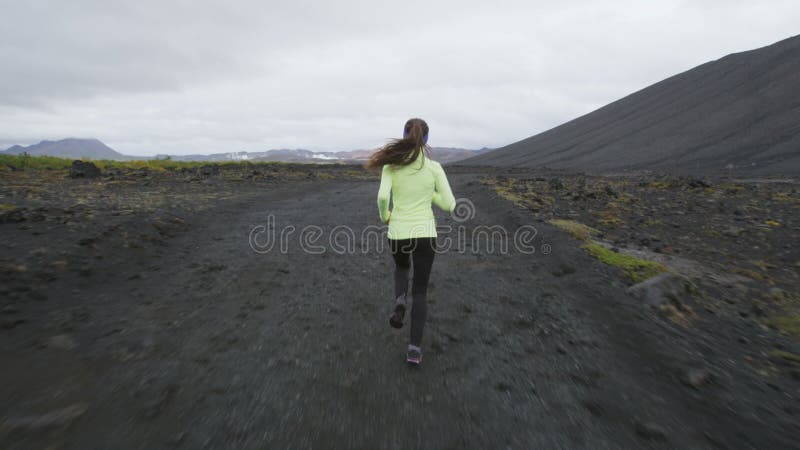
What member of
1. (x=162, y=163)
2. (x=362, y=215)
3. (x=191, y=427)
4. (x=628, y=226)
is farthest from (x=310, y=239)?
(x=162, y=163)

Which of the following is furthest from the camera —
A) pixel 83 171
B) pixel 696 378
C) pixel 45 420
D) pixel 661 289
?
pixel 83 171

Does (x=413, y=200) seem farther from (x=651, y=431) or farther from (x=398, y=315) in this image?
(x=651, y=431)

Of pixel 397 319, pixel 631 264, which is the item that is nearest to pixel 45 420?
pixel 397 319

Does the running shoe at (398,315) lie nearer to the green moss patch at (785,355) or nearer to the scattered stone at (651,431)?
the scattered stone at (651,431)

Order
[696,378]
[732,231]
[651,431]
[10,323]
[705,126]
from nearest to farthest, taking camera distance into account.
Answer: [651,431] < [696,378] < [10,323] < [732,231] < [705,126]

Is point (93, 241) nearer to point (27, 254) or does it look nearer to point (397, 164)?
point (27, 254)

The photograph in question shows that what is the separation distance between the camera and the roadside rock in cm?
512

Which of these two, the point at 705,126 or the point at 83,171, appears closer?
the point at 83,171

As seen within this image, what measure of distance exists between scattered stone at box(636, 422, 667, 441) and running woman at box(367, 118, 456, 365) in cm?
196

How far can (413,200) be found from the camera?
402 centimetres

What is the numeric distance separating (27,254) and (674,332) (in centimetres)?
914

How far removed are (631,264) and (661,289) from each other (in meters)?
1.42

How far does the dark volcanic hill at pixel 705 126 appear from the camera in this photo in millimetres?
44031

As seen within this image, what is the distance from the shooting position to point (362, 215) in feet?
43.3
